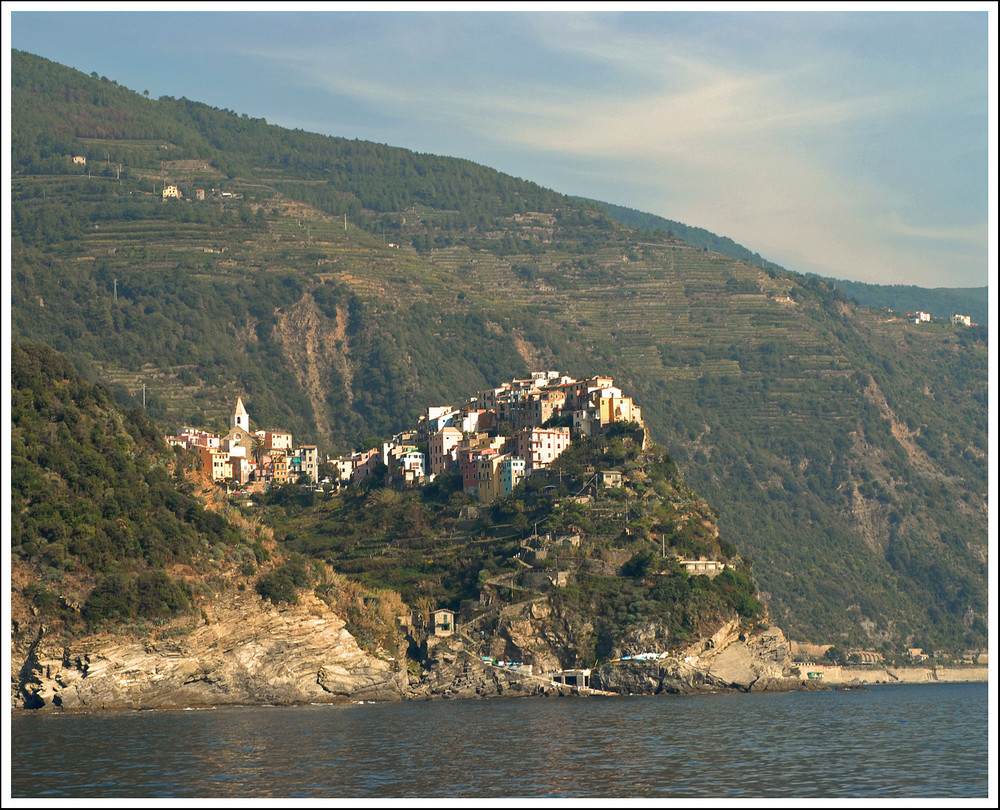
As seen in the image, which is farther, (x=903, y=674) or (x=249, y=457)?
(x=903, y=674)

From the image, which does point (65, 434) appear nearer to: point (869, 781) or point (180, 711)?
point (180, 711)

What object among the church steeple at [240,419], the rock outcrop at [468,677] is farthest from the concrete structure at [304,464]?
the rock outcrop at [468,677]

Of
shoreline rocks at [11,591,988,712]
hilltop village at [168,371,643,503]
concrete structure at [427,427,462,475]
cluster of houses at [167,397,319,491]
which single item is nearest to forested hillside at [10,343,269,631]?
shoreline rocks at [11,591,988,712]

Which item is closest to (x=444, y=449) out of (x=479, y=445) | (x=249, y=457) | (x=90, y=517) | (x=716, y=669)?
(x=479, y=445)

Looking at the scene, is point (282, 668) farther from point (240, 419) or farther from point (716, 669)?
point (240, 419)

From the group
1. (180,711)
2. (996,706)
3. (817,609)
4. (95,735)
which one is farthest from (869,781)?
(817,609)
